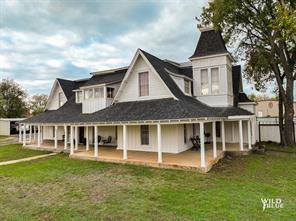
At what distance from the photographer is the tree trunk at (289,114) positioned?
1742 cm

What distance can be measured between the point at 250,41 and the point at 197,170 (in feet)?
49.2

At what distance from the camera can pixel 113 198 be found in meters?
7.23

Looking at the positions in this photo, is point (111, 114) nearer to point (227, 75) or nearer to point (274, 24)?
point (227, 75)

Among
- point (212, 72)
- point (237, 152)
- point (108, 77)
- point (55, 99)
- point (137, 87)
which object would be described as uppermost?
point (108, 77)

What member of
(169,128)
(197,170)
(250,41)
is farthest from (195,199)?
(250,41)

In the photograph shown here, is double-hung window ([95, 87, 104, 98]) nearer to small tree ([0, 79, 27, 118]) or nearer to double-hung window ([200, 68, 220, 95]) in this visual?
double-hung window ([200, 68, 220, 95])

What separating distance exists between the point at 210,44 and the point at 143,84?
6.72 meters

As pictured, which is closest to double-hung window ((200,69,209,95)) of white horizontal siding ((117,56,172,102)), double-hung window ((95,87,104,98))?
white horizontal siding ((117,56,172,102))

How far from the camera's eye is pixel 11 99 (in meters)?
45.8

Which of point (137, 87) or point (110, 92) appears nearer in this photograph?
point (137, 87)

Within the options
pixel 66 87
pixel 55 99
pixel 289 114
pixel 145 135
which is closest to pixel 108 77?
pixel 66 87

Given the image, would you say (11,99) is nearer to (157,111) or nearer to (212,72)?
(157,111)

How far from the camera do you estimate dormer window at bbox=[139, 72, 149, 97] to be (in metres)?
15.5

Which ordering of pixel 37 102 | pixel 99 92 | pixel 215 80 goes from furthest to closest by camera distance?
pixel 37 102
pixel 99 92
pixel 215 80
